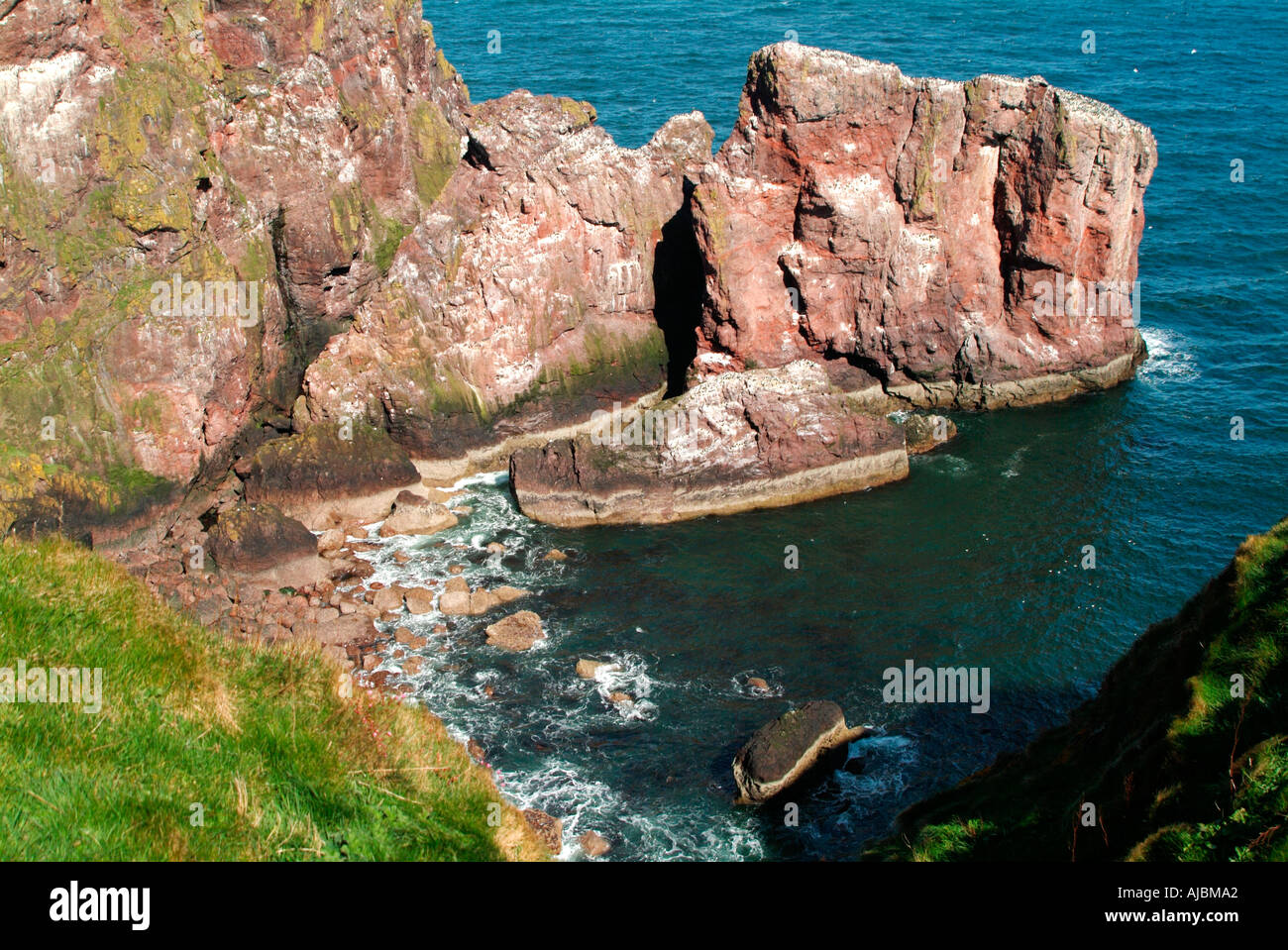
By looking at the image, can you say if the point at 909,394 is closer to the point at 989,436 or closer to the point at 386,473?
the point at 989,436

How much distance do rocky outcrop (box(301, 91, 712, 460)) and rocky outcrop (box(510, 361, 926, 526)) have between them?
4.72 m

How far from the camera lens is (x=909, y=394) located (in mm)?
53875

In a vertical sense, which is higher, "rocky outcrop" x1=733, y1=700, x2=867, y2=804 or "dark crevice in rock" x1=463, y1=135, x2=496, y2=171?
"dark crevice in rock" x1=463, y1=135, x2=496, y2=171

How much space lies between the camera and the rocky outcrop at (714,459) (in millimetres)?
45344

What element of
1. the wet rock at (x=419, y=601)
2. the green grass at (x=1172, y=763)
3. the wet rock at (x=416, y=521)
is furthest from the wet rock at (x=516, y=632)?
the green grass at (x=1172, y=763)

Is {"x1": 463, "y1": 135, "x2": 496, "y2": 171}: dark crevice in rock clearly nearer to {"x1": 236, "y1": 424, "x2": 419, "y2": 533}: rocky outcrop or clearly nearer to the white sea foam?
{"x1": 236, "y1": 424, "x2": 419, "y2": 533}: rocky outcrop

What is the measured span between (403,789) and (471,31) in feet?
312

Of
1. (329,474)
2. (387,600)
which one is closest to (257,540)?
(329,474)

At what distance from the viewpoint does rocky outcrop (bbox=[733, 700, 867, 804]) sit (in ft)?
101

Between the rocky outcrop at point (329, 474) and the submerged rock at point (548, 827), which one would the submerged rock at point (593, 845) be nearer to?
the submerged rock at point (548, 827)

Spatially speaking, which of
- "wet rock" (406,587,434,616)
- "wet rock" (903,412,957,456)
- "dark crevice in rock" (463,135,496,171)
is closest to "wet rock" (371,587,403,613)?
"wet rock" (406,587,434,616)

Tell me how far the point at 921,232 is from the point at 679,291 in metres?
11.7

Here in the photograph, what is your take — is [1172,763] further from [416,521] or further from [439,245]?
[439,245]

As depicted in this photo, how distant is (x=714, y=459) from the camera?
1815 inches
